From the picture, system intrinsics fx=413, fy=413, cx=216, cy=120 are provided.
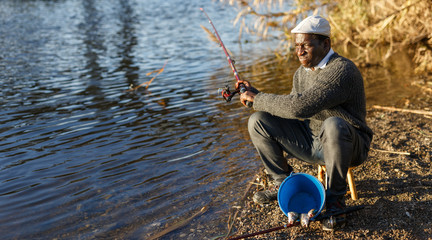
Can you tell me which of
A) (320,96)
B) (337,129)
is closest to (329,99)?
(320,96)

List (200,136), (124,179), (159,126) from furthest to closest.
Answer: (159,126) < (200,136) < (124,179)

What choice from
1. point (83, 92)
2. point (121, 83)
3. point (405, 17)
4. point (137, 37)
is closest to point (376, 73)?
point (405, 17)

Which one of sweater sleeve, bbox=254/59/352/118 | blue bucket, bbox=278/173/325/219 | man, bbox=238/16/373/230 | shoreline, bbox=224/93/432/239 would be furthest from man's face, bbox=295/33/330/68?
shoreline, bbox=224/93/432/239

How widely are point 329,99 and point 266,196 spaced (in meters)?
1.07

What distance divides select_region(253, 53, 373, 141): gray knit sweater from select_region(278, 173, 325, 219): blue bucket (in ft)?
1.57

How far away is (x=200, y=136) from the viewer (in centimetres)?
562

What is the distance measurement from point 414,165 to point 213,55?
8230mm

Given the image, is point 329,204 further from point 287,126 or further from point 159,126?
point 159,126

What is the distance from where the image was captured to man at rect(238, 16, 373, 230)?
290 centimetres

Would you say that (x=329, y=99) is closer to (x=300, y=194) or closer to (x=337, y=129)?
(x=337, y=129)

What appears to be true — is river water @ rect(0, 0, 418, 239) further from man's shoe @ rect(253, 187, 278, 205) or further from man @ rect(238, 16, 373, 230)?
man @ rect(238, 16, 373, 230)

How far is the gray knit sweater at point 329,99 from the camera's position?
292cm

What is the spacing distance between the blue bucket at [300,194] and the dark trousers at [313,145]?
0.16 metres

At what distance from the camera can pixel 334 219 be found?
290cm
